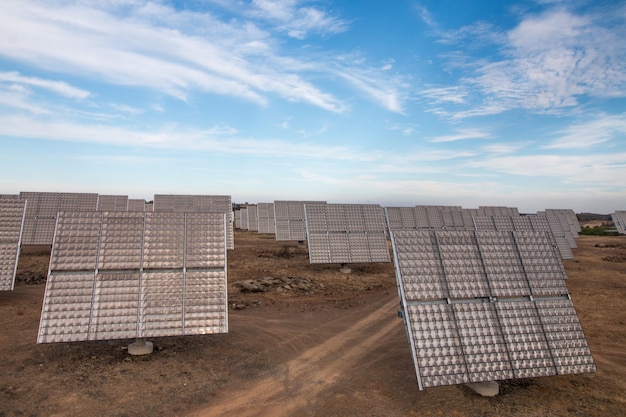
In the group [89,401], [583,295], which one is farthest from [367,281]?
[89,401]

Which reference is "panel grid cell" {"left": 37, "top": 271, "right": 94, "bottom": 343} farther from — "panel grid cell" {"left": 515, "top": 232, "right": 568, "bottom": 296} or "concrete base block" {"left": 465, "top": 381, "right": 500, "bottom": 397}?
"panel grid cell" {"left": 515, "top": 232, "right": 568, "bottom": 296}

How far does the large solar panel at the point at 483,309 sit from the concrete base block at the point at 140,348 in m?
7.41

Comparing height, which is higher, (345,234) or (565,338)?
(345,234)

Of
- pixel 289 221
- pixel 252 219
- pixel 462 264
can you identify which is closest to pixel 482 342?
pixel 462 264

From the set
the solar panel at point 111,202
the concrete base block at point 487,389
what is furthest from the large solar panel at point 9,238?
the solar panel at point 111,202

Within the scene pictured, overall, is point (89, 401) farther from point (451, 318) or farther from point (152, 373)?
point (451, 318)

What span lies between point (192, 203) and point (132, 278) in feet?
82.5

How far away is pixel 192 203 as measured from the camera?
3366cm

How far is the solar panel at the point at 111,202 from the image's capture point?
34.0 m

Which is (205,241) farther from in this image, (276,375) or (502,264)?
(502,264)

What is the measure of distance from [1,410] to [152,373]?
2.87 meters

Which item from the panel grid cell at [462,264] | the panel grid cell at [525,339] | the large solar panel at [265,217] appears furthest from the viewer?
the large solar panel at [265,217]

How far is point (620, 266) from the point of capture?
1053 inches

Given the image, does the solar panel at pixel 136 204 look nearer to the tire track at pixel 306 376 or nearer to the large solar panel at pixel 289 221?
the large solar panel at pixel 289 221
